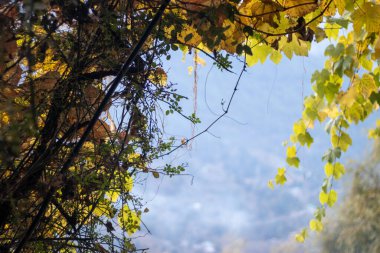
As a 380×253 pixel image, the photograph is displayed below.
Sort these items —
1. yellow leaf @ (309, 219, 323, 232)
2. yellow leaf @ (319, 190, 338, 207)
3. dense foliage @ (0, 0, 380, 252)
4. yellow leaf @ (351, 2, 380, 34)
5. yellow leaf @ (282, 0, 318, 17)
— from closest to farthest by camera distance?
dense foliage @ (0, 0, 380, 252) → yellow leaf @ (282, 0, 318, 17) → yellow leaf @ (351, 2, 380, 34) → yellow leaf @ (319, 190, 338, 207) → yellow leaf @ (309, 219, 323, 232)

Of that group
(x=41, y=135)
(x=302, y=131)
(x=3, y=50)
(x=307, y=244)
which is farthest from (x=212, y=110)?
(x=307, y=244)

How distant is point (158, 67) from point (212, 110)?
14 centimetres

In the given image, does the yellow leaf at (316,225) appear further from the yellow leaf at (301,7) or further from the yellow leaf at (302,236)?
the yellow leaf at (301,7)

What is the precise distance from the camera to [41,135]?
0.61m

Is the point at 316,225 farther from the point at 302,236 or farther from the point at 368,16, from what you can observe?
the point at 368,16

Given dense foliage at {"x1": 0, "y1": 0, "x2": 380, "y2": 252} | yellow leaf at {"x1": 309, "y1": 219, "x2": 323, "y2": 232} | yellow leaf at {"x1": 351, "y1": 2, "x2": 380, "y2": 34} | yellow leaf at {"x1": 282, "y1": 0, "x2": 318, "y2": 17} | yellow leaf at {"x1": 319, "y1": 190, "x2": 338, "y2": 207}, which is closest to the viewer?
dense foliage at {"x1": 0, "y1": 0, "x2": 380, "y2": 252}

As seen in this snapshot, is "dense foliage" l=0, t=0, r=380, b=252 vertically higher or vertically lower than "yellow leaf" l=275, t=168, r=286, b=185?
lower

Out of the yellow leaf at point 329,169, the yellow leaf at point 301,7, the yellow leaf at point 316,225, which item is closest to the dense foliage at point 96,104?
the yellow leaf at point 301,7

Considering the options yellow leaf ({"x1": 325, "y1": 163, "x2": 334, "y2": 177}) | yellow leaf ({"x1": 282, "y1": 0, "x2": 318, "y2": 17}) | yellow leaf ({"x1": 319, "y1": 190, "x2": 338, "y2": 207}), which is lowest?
yellow leaf ({"x1": 282, "y1": 0, "x2": 318, "y2": 17})

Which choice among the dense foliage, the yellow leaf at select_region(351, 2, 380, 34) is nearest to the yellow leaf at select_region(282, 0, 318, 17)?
the dense foliage

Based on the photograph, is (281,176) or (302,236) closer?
(281,176)

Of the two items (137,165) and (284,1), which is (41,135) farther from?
(284,1)

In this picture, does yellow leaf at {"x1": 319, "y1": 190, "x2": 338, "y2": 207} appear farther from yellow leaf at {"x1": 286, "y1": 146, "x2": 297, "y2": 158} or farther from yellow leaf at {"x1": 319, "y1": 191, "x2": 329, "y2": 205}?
yellow leaf at {"x1": 286, "y1": 146, "x2": 297, "y2": 158}

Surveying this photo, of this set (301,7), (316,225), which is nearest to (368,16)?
(301,7)
